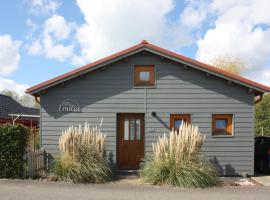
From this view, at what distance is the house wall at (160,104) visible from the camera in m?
13.8

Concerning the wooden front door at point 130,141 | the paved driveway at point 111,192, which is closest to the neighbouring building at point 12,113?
the wooden front door at point 130,141

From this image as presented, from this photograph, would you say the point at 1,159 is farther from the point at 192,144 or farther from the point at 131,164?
the point at 192,144

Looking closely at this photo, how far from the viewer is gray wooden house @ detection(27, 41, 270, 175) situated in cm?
1379

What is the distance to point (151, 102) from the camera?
14.0 metres

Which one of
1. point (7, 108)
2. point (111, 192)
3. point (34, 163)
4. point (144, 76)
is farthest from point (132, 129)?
point (7, 108)

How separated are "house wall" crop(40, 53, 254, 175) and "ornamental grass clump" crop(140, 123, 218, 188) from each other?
1843mm

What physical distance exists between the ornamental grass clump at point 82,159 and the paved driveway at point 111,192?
51 cm

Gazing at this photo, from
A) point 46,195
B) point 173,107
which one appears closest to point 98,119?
point 173,107

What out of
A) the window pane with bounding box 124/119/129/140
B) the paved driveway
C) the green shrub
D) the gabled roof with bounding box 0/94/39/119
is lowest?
the paved driveway

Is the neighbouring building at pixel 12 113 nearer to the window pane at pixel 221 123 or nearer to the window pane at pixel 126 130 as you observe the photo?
the window pane at pixel 126 130

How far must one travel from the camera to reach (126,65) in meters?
14.0

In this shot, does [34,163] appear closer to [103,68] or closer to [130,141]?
[130,141]

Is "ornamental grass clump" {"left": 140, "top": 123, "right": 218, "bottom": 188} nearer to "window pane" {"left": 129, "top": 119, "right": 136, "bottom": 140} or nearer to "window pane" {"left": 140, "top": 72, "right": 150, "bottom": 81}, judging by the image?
"window pane" {"left": 129, "top": 119, "right": 136, "bottom": 140}

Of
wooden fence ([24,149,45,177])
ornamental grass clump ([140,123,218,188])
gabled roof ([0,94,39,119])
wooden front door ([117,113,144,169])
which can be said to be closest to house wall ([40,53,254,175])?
wooden front door ([117,113,144,169])
